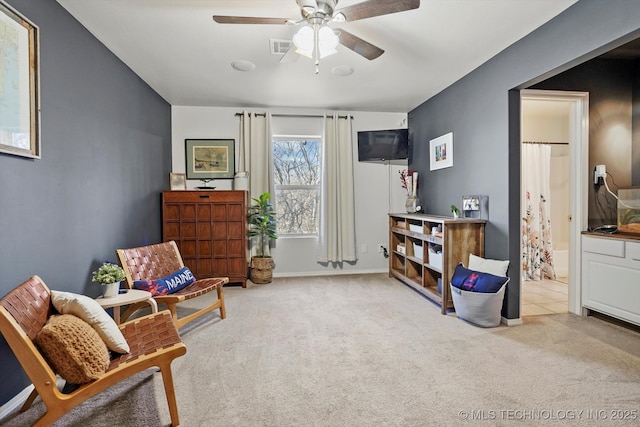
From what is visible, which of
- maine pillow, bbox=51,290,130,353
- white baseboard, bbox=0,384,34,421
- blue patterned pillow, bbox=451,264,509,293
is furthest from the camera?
blue patterned pillow, bbox=451,264,509,293

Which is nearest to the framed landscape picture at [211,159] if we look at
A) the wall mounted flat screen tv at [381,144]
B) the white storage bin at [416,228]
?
the wall mounted flat screen tv at [381,144]

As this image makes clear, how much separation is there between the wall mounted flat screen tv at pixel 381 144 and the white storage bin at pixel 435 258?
180cm

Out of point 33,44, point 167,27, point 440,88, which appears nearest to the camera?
point 33,44

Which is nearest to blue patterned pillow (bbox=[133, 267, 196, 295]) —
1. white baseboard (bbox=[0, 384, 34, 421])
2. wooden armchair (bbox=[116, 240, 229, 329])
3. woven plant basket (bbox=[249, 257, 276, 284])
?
wooden armchair (bbox=[116, 240, 229, 329])

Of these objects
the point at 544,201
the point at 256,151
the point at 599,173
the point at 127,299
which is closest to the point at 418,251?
the point at 599,173

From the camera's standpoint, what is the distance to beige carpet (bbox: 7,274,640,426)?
1.68 m

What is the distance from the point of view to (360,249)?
4.96 m

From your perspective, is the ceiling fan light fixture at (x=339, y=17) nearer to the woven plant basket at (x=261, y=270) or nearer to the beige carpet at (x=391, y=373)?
the beige carpet at (x=391, y=373)

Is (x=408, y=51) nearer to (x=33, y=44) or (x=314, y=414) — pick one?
(x=33, y=44)

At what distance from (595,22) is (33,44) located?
3.45 m

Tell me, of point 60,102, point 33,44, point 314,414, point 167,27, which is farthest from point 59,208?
point 314,414

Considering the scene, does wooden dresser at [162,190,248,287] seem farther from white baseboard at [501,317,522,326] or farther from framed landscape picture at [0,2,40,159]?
white baseboard at [501,317,522,326]

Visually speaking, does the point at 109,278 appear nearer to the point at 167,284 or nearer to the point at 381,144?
the point at 167,284

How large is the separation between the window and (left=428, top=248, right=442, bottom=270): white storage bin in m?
1.89
